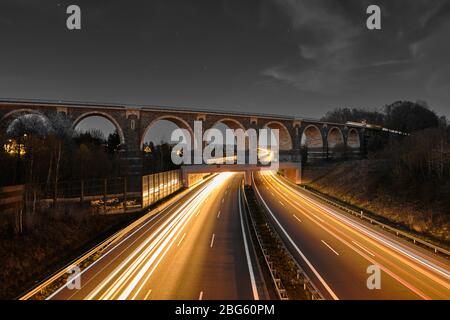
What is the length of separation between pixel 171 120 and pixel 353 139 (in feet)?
203

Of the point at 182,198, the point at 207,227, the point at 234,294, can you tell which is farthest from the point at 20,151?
the point at 234,294

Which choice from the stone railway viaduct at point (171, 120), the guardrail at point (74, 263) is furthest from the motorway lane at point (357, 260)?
the stone railway viaduct at point (171, 120)

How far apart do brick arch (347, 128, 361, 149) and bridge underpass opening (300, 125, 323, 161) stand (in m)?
15.9

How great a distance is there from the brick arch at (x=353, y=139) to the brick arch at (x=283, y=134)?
2887 cm

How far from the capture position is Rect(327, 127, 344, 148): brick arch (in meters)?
75.5

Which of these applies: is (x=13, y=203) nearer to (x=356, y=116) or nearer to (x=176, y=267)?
(x=176, y=267)

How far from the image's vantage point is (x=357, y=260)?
571 inches

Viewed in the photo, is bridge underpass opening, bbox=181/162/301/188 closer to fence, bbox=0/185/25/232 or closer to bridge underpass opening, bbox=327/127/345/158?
bridge underpass opening, bbox=327/127/345/158

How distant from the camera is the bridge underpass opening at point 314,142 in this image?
6912 cm

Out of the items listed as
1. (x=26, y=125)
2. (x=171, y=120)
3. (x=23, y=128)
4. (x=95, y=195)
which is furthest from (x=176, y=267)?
(x=171, y=120)

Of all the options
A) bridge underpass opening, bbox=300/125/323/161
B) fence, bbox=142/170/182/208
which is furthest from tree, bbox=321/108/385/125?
fence, bbox=142/170/182/208

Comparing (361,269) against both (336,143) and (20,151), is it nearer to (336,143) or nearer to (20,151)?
(20,151)

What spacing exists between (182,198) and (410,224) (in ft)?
86.2

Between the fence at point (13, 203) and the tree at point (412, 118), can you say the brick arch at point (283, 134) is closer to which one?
the fence at point (13, 203)
